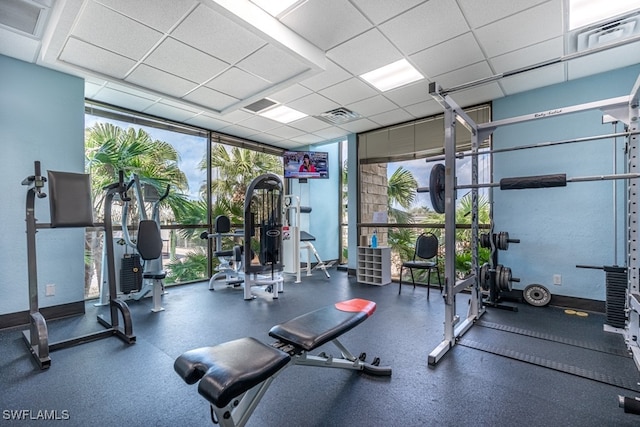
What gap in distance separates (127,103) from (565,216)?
6168mm

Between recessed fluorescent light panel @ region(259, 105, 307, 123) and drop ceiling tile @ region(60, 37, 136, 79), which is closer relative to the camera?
drop ceiling tile @ region(60, 37, 136, 79)

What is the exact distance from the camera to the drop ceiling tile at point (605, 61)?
3074 mm

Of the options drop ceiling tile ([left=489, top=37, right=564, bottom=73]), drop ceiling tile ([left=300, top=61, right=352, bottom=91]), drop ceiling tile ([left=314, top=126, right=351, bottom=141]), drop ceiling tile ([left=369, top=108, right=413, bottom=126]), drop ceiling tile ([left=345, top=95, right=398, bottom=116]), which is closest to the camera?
drop ceiling tile ([left=489, top=37, right=564, bottom=73])

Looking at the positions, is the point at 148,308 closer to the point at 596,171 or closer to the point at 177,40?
the point at 177,40

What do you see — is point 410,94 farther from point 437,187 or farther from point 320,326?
point 320,326

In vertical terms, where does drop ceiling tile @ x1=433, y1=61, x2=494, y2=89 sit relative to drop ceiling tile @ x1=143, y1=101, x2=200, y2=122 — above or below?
above

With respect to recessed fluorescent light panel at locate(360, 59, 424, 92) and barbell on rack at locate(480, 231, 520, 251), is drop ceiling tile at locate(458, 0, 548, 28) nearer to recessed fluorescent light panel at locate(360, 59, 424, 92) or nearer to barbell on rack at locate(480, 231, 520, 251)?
recessed fluorescent light panel at locate(360, 59, 424, 92)

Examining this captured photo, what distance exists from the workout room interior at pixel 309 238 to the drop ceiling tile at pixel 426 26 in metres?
0.02

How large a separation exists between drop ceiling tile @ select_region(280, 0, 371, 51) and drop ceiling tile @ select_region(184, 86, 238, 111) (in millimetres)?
1655

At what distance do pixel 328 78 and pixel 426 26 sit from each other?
1.30 meters

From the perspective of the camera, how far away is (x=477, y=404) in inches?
70.5

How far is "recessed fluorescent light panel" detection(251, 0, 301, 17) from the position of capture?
7.97 ft

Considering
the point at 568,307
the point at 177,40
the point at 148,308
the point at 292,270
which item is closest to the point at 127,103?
the point at 177,40

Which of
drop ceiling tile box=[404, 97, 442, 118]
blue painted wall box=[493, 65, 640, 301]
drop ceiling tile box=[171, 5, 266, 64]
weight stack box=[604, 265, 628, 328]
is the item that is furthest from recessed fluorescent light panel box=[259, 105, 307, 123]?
weight stack box=[604, 265, 628, 328]
